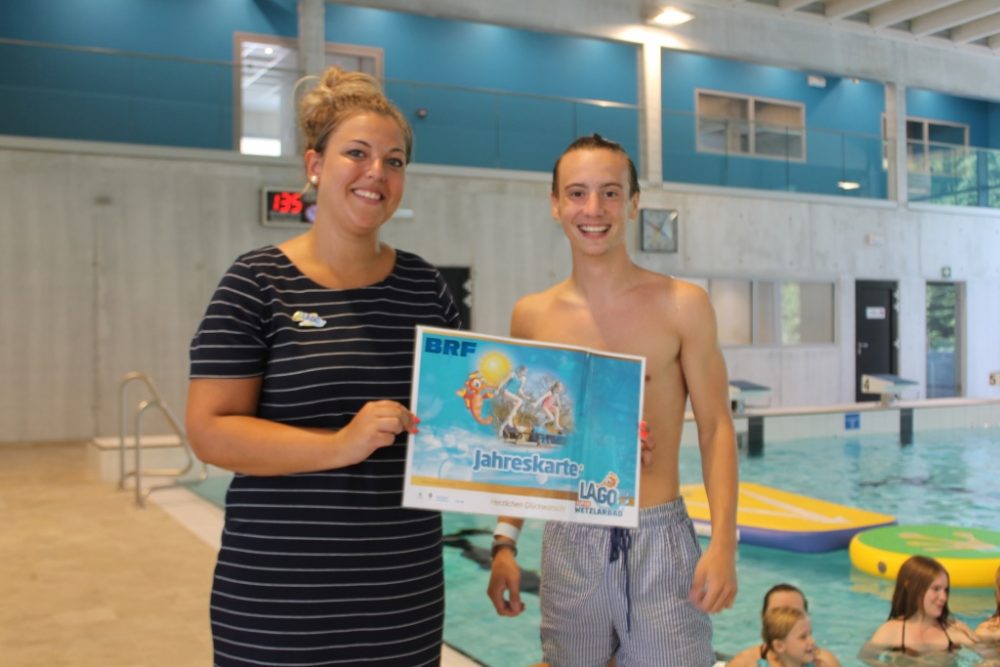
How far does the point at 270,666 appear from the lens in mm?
1594

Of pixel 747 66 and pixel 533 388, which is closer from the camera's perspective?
pixel 533 388

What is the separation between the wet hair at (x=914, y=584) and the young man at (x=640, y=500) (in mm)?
2356

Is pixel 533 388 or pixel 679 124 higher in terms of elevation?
pixel 679 124

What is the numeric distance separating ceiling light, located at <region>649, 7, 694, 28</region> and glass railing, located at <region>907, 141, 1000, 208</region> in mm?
5622

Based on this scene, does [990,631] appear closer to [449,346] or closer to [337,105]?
[449,346]

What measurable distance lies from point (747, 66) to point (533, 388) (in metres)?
16.6

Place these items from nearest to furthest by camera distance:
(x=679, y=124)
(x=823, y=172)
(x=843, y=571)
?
(x=843, y=571) < (x=679, y=124) < (x=823, y=172)

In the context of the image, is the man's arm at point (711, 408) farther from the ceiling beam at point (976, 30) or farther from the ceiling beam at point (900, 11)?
the ceiling beam at point (976, 30)

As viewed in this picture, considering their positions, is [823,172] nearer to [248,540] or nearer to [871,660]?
[871,660]

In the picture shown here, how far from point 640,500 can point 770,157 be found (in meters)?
14.9

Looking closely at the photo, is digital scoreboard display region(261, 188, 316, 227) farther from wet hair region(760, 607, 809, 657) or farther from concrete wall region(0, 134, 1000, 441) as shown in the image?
wet hair region(760, 607, 809, 657)

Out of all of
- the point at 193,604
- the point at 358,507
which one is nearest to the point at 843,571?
the point at 193,604

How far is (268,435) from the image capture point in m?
1.52

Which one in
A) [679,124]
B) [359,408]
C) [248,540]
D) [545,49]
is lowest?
[248,540]
